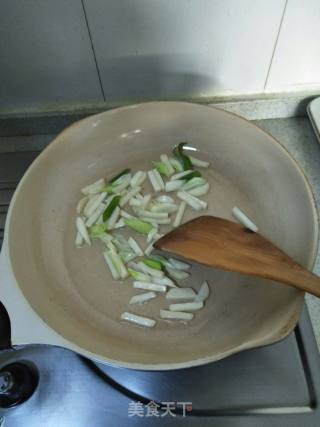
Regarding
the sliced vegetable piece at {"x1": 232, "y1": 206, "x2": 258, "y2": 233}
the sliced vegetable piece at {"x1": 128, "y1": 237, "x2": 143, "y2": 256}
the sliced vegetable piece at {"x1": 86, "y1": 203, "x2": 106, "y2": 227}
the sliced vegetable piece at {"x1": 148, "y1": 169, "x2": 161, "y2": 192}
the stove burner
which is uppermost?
the sliced vegetable piece at {"x1": 148, "y1": 169, "x2": 161, "y2": 192}

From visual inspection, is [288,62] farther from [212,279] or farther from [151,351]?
[151,351]

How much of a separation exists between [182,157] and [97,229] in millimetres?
217

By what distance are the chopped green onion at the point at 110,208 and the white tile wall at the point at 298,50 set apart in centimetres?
43

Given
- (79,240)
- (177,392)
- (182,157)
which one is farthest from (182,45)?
(177,392)

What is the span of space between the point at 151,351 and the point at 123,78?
555 millimetres

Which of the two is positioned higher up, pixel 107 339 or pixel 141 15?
pixel 141 15

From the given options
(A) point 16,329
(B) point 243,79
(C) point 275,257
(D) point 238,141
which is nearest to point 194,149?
(D) point 238,141

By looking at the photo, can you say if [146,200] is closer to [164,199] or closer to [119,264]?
[164,199]

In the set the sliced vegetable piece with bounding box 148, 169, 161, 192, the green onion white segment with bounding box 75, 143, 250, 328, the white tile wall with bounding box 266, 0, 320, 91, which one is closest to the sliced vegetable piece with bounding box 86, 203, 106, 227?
the green onion white segment with bounding box 75, 143, 250, 328

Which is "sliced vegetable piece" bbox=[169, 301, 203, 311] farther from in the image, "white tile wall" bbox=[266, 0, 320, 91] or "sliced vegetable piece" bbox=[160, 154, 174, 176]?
"white tile wall" bbox=[266, 0, 320, 91]

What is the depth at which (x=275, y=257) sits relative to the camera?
20.8 inches

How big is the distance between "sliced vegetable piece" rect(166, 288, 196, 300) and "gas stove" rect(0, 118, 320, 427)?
10 cm

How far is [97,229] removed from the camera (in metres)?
0.67

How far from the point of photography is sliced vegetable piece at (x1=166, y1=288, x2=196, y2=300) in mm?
591
